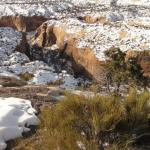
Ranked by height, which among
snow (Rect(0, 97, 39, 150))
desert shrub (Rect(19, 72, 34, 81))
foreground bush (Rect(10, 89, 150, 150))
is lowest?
desert shrub (Rect(19, 72, 34, 81))

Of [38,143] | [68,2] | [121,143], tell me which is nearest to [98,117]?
[121,143]

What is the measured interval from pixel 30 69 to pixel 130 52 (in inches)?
426

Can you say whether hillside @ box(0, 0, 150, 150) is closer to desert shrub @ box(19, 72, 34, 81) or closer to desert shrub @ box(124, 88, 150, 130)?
desert shrub @ box(19, 72, 34, 81)

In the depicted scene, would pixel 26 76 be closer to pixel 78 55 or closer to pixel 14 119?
pixel 78 55

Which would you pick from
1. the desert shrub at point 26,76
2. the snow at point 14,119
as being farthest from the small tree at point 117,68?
the snow at point 14,119

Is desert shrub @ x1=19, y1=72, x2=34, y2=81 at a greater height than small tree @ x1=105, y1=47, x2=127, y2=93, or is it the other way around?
small tree @ x1=105, y1=47, x2=127, y2=93

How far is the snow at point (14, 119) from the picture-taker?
14453 mm

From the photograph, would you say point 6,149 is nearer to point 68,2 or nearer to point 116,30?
point 116,30

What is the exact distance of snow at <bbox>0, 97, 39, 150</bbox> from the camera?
14.5 metres

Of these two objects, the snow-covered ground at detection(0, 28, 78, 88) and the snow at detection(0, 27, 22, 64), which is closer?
the snow-covered ground at detection(0, 28, 78, 88)

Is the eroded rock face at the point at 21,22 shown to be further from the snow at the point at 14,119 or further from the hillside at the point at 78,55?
the snow at the point at 14,119

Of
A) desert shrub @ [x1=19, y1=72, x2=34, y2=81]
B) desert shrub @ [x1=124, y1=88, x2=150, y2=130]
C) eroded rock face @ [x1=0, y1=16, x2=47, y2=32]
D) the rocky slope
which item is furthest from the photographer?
eroded rock face @ [x1=0, y1=16, x2=47, y2=32]

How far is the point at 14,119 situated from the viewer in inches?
603

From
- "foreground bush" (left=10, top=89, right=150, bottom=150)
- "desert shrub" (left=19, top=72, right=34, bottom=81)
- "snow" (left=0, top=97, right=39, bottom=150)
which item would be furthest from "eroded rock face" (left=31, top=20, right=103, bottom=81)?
"foreground bush" (left=10, top=89, right=150, bottom=150)
